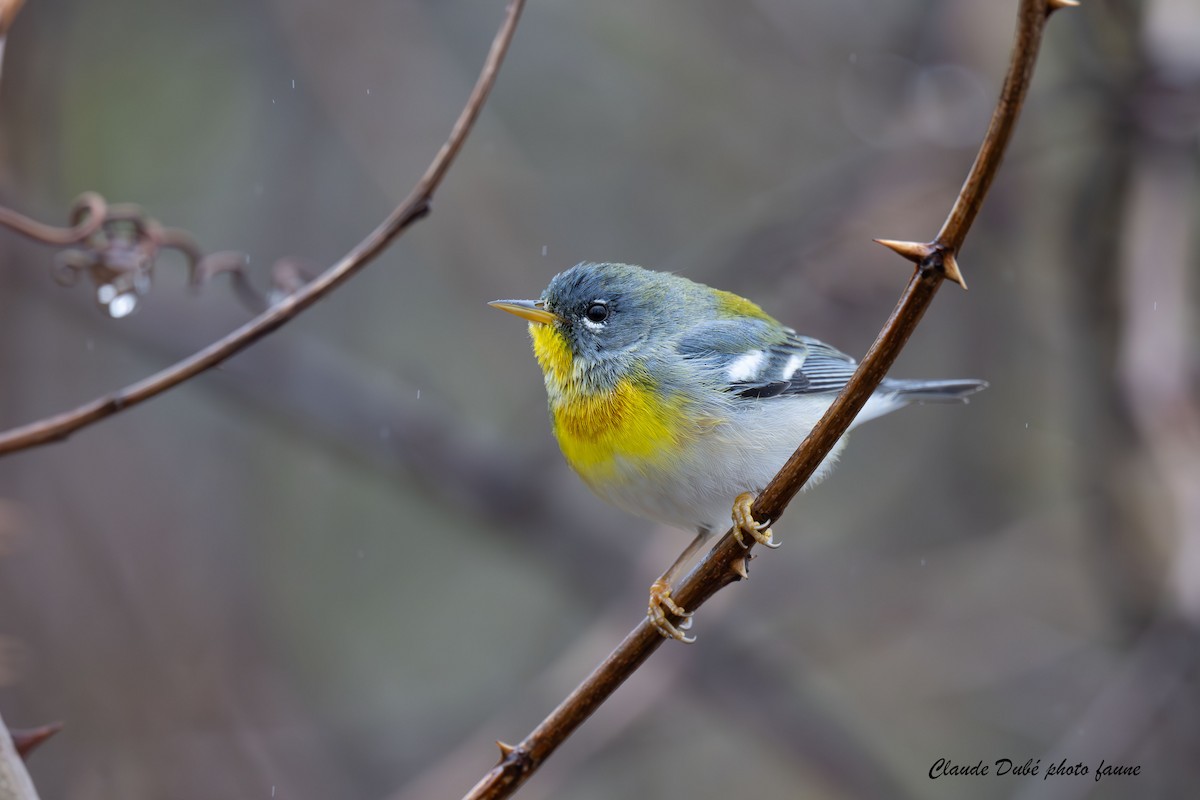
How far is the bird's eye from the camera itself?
10.6 feet

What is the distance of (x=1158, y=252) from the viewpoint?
4250mm

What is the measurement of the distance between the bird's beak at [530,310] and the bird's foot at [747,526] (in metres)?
0.75

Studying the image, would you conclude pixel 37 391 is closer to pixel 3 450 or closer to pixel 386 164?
pixel 386 164

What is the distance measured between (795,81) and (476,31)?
6.51 feet

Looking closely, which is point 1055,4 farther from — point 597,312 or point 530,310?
point 597,312

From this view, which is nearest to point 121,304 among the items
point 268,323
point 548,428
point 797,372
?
point 268,323

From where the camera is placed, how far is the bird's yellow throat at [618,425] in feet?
9.58

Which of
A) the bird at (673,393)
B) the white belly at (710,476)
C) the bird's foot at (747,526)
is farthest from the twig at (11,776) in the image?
the white belly at (710,476)

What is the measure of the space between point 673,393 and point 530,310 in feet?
1.52

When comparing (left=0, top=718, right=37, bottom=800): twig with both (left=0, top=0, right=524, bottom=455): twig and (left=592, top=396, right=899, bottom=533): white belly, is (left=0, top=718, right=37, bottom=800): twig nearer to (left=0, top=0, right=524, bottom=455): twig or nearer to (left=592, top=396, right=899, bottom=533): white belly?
(left=0, top=0, right=524, bottom=455): twig

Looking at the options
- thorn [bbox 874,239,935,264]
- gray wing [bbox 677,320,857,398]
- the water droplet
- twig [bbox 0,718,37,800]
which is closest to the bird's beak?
gray wing [bbox 677,320,857,398]

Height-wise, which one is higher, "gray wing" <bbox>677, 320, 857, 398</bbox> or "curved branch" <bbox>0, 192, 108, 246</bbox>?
"gray wing" <bbox>677, 320, 857, 398</bbox>

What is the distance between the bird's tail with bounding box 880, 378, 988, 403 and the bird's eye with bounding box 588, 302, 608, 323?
0.97 metres

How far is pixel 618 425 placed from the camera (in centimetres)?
298
